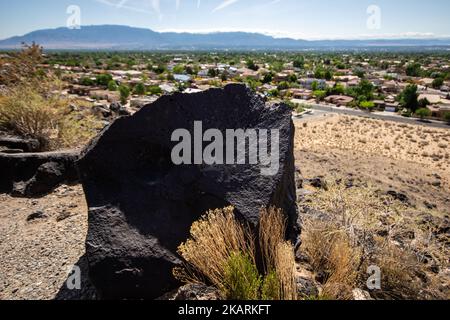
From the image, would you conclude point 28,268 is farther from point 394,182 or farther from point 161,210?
point 394,182

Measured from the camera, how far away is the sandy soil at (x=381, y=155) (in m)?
14.9

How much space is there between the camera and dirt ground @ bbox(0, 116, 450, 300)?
13.8 ft

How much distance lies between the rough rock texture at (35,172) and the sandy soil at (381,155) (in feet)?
31.2

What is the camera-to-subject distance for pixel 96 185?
4.13 meters

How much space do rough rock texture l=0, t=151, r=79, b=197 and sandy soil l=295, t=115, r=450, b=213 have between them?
951 cm

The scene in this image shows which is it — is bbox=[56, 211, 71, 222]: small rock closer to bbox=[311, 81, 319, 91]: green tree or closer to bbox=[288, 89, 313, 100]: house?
bbox=[288, 89, 313, 100]: house

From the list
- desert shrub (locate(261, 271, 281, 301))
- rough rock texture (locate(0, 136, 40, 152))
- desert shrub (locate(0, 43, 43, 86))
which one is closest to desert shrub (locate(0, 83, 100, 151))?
rough rock texture (locate(0, 136, 40, 152))

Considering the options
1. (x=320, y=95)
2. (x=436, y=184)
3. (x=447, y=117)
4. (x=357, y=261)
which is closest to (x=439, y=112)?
(x=447, y=117)

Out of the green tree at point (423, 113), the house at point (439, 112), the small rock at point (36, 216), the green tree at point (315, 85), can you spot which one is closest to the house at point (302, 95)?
the green tree at point (315, 85)

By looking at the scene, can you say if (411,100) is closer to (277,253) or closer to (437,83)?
(437,83)

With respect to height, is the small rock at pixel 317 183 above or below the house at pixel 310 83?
below

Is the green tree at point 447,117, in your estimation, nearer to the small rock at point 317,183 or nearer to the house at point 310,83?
Answer: the house at point 310,83

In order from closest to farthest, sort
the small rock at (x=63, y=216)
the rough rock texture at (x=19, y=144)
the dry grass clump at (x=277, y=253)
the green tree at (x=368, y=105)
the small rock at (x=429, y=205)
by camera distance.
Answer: the dry grass clump at (x=277, y=253) < the small rock at (x=63, y=216) < the rough rock texture at (x=19, y=144) < the small rock at (x=429, y=205) < the green tree at (x=368, y=105)
